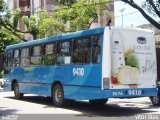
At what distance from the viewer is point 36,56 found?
Answer: 17766 mm

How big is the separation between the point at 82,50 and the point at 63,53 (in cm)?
145

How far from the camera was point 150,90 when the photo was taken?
45.5 feet

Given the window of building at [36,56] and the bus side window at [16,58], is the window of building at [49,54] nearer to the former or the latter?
the window of building at [36,56]

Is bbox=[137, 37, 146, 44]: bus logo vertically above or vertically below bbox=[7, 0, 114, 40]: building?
below

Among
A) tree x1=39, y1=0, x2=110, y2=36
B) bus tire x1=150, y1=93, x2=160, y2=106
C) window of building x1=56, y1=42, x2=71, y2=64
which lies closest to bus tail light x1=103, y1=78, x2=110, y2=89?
window of building x1=56, y1=42, x2=71, y2=64

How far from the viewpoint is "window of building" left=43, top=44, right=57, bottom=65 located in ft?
53.2

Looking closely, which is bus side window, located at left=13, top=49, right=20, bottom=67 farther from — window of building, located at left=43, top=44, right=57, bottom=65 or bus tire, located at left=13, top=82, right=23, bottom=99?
window of building, located at left=43, top=44, right=57, bottom=65

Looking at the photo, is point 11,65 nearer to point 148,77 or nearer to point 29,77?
point 29,77

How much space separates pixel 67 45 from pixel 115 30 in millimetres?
2568

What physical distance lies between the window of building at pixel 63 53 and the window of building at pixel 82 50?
0.41m

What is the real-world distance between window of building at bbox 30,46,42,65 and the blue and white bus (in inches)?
36.1

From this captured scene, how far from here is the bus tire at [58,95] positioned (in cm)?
1562

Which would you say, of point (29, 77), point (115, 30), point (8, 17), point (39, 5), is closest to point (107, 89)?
point (115, 30)

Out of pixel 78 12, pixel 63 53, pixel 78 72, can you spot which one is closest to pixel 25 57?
pixel 63 53
